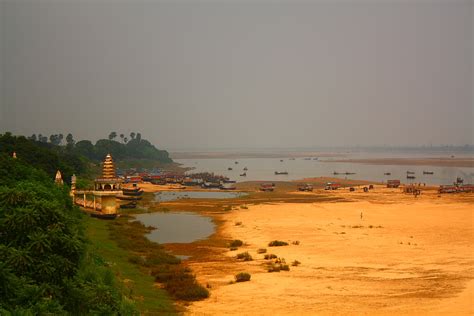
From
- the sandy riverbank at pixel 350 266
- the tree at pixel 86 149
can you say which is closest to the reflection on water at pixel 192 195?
the sandy riverbank at pixel 350 266

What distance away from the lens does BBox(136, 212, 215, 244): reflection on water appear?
40562mm

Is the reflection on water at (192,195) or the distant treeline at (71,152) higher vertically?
the distant treeline at (71,152)

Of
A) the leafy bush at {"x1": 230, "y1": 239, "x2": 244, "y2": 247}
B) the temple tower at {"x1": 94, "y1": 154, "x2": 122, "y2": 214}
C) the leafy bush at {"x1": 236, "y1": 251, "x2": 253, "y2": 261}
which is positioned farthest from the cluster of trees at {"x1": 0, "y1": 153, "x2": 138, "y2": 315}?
the temple tower at {"x1": 94, "y1": 154, "x2": 122, "y2": 214}

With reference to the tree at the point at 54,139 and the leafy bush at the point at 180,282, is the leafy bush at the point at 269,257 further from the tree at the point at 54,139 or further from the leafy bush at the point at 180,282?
the tree at the point at 54,139

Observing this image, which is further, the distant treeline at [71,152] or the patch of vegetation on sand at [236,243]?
the distant treeline at [71,152]

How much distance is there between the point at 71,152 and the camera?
115 metres

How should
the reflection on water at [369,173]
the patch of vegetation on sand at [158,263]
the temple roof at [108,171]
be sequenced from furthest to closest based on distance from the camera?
the reflection on water at [369,173]
the temple roof at [108,171]
the patch of vegetation on sand at [158,263]

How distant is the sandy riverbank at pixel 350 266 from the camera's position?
22406 mm

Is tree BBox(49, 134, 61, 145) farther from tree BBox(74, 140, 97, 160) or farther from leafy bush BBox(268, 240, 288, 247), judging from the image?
leafy bush BBox(268, 240, 288, 247)

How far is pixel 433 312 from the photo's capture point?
2144 centimetres

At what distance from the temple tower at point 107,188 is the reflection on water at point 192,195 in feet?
78.4

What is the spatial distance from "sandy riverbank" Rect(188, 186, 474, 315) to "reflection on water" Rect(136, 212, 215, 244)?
2093 millimetres

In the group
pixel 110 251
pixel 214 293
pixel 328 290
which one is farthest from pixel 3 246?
pixel 110 251

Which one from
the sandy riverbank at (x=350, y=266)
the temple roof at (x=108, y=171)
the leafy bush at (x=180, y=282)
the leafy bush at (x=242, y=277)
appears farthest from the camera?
the temple roof at (x=108, y=171)
